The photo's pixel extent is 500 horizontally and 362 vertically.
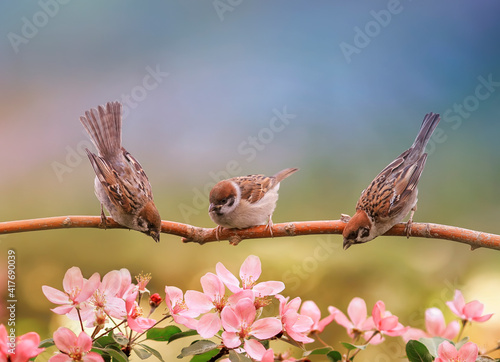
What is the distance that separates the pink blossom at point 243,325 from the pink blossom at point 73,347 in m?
0.15

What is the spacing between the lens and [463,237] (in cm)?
103

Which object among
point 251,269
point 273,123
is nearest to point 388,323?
point 251,269

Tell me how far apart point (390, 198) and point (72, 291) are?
0.81 m

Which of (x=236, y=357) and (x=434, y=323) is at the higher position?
(x=236, y=357)

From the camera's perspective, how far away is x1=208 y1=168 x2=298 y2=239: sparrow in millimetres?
1306

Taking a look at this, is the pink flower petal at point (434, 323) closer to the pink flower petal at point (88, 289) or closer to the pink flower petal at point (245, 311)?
the pink flower petal at point (245, 311)

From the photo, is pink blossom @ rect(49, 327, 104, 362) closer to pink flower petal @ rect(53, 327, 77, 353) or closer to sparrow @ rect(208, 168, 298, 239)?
pink flower petal @ rect(53, 327, 77, 353)

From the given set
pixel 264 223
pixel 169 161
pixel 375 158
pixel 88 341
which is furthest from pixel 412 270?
pixel 88 341

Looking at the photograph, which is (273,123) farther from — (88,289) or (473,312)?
(88,289)

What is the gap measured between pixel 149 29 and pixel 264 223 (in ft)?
2.17

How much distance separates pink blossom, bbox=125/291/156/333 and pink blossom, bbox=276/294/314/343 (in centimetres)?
17

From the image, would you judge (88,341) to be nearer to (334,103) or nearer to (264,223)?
(264,223)

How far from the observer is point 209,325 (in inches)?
25.3

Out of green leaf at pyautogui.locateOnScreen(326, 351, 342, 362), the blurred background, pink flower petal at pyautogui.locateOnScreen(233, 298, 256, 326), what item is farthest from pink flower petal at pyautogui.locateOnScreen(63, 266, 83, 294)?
the blurred background
